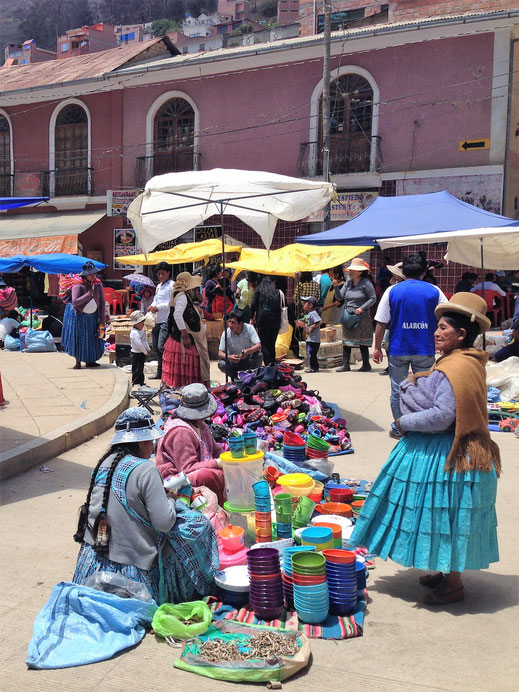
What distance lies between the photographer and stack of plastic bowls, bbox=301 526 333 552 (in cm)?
374

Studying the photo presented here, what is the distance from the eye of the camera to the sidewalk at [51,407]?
623cm

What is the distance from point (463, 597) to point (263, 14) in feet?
311

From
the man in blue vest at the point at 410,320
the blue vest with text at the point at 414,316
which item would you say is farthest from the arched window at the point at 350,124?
the blue vest with text at the point at 414,316

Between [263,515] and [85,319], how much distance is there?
7.18 metres

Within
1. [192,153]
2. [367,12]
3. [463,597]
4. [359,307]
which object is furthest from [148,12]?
[463,597]

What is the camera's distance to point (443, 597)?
361 centimetres

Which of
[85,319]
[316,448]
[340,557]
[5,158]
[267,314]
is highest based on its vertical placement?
[5,158]

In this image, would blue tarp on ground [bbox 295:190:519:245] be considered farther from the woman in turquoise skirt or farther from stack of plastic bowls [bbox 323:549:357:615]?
stack of plastic bowls [bbox 323:549:357:615]

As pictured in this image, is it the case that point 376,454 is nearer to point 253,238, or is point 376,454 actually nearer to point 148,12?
point 253,238

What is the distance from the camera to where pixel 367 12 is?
1452 inches

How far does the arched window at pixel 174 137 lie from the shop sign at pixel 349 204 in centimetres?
501

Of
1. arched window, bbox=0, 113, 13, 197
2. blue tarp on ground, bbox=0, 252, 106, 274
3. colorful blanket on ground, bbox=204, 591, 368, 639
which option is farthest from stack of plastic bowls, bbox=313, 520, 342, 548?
arched window, bbox=0, 113, 13, 197

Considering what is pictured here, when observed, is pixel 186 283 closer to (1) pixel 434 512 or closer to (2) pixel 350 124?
(1) pixel 434 512

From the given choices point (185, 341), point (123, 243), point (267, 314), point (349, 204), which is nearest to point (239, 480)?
point (185, 341)
